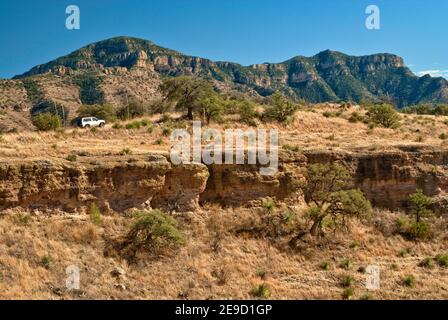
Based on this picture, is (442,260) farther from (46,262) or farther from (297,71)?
(297,71)

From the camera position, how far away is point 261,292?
1433cm

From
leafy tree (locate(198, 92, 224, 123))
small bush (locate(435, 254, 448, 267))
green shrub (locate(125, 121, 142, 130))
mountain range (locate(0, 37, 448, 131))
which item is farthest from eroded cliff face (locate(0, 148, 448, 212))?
mountain range (locate(0, 37, 448, 131))

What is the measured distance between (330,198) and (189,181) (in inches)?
251

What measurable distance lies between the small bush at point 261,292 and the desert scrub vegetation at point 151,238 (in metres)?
3.68

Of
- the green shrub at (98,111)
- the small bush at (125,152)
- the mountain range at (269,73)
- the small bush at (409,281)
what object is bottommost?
the small bush at (409,281)

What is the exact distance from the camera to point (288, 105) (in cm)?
3206

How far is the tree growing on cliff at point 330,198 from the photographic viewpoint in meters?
18.2

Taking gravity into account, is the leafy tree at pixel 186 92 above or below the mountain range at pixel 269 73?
below

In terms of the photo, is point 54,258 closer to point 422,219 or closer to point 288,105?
point 422,219

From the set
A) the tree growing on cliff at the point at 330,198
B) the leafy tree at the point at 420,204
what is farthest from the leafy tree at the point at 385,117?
the tree growing on cliff at the point at 330,198

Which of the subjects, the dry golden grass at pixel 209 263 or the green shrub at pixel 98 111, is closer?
the dry golden grass at pixel 209 263

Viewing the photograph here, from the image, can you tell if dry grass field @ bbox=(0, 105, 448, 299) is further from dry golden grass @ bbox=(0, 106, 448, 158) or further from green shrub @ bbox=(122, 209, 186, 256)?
green shrub @ bbox=(122, 209, 186, 256)

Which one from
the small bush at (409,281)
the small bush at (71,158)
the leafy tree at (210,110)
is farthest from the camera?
the leafy tree at (210,110)

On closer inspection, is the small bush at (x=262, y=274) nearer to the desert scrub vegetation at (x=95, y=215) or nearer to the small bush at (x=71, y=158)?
the desert scrub vegetation at (x=95, y=215)
